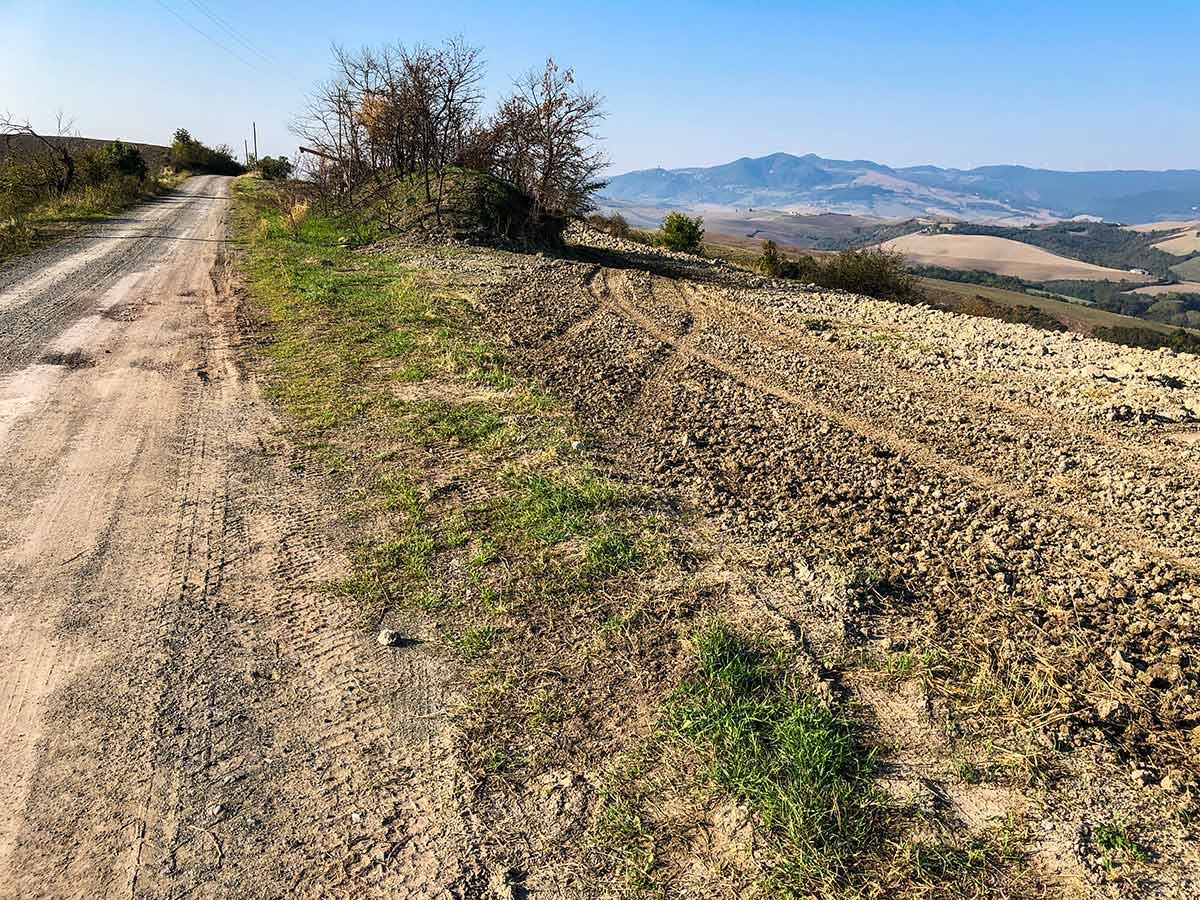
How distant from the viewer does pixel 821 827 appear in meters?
2.29

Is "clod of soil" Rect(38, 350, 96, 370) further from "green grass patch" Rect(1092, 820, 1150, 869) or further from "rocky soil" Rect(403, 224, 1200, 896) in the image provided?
"green grass patch" Rect(1092, 820, 1150, 869)

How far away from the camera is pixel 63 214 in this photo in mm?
18969

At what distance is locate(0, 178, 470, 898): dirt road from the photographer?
2170 millimetres

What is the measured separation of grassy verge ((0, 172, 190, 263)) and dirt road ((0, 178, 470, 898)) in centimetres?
1116

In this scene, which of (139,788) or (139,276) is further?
(139,276)

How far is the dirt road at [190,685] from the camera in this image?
2.17 metres

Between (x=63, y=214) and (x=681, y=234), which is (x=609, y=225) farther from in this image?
(x=63, y=214)

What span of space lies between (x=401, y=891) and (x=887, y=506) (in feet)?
12.0

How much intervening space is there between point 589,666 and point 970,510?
2942 millimetres

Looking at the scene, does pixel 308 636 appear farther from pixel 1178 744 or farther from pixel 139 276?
pixel 139 276

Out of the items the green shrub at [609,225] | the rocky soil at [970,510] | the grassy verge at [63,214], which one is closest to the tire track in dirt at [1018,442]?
the rocky soil at [970,510]

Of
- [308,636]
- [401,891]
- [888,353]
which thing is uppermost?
[888,353]

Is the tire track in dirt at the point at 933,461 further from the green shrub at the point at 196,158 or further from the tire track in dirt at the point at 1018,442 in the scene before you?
the green shrub at the point at 196,158

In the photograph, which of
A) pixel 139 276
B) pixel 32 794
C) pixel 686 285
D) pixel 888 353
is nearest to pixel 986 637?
pixel 32 794
